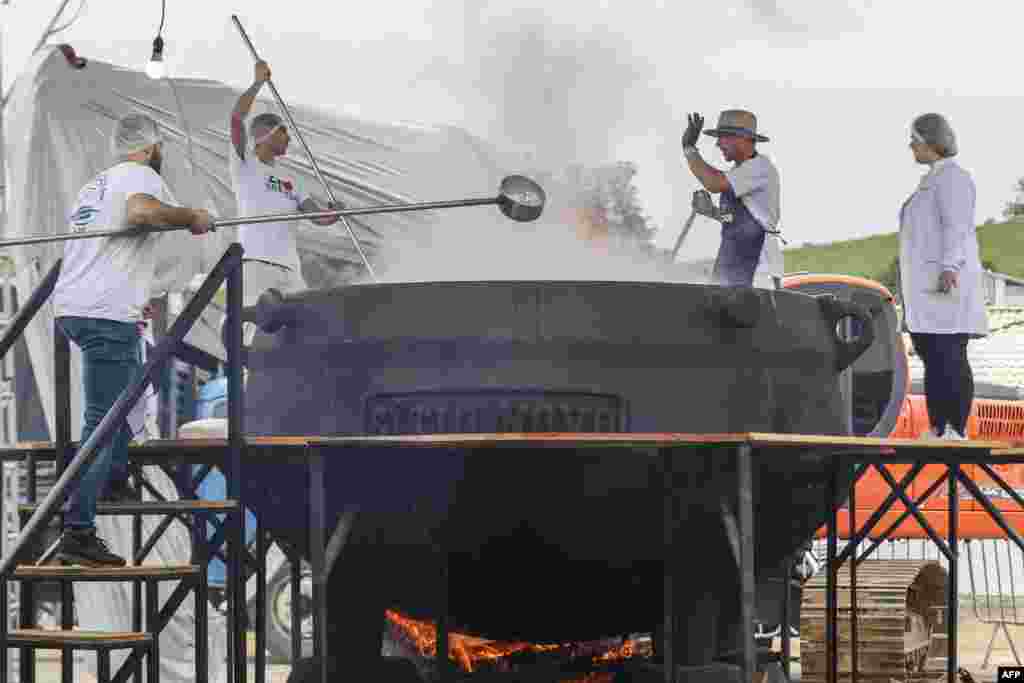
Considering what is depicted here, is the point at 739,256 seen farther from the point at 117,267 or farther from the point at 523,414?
the point at 117,267

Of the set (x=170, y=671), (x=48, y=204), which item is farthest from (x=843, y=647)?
(x=48, y=204)

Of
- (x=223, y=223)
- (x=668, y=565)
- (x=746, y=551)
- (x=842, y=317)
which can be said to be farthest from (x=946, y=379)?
(x=223, y=223)

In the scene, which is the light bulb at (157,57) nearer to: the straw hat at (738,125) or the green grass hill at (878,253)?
the straw hat at (738,125)

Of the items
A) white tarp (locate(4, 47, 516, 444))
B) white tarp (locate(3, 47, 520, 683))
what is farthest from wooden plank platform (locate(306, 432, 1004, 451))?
white tarp (locate(4, 47, 516, 444))

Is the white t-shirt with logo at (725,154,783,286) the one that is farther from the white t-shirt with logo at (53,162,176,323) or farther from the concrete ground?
the concrete ground

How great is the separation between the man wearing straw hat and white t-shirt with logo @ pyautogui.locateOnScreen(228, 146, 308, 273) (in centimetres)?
240

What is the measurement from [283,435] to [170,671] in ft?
19.6

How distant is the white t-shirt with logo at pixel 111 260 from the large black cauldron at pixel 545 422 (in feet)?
2.27

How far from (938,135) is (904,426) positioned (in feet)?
18.3

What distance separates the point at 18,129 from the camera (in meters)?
12.8

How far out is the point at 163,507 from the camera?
6430 mm

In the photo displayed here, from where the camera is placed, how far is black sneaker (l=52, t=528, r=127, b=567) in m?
6.43

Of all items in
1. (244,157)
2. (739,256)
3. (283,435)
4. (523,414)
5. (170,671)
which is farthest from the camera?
(170,671)

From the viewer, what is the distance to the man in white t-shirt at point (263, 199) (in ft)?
31.1
